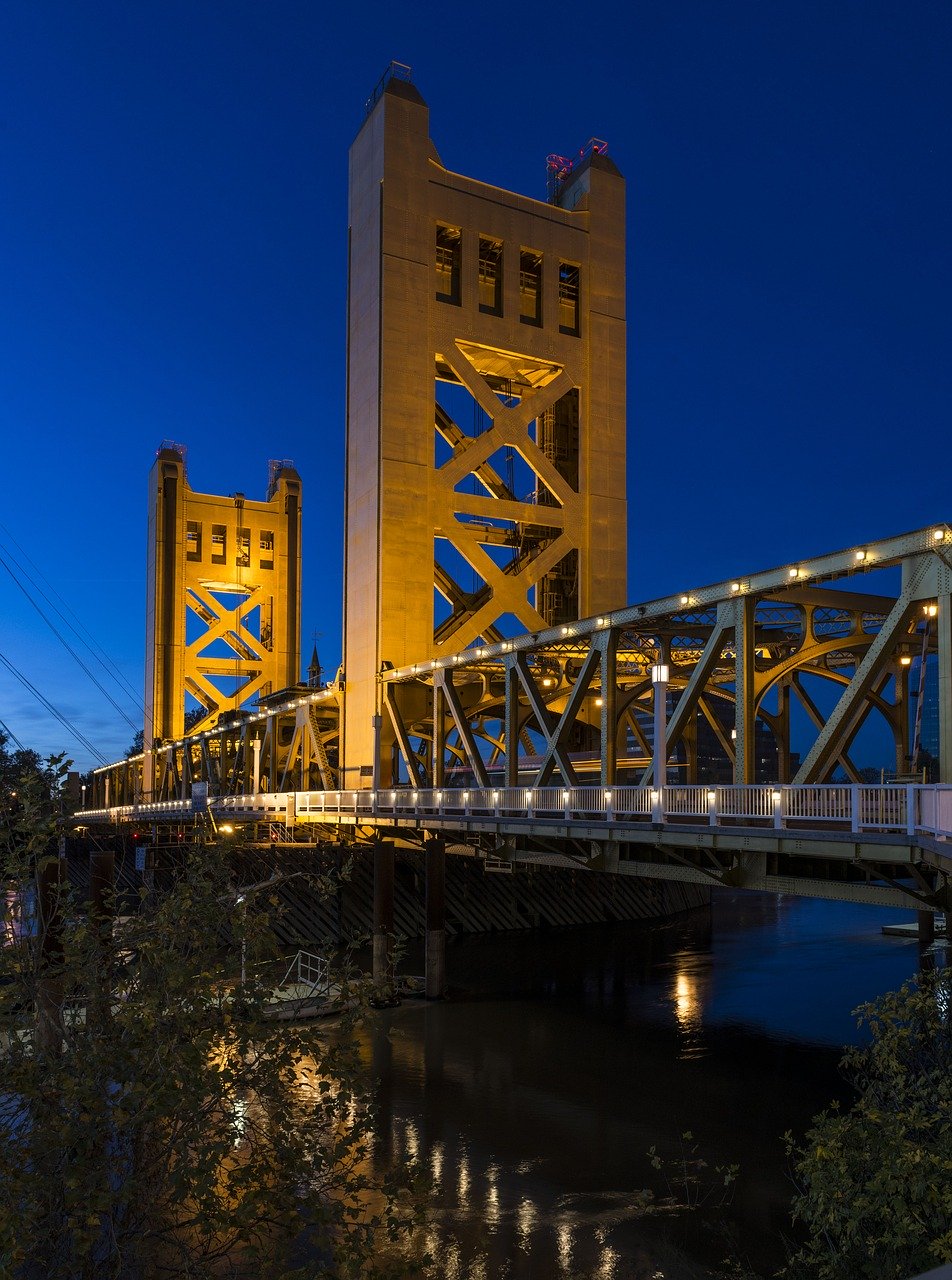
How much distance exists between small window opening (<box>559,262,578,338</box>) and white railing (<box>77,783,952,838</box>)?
27.2 m

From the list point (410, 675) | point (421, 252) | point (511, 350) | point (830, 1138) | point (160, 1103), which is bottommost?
point (830, 1138)

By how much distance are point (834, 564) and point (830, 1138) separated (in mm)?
12417

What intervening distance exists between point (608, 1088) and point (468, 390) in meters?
37.0

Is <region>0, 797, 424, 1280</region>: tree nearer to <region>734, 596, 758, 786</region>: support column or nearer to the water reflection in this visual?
<region>734, 596, 758, 786</region>: support column

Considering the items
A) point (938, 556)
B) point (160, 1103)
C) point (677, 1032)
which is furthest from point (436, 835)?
point (160, 1103)

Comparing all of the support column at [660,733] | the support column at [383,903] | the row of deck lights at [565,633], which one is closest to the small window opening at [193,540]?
the row of deck lights at [565,633]

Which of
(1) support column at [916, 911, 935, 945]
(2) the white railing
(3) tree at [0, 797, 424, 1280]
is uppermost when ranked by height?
(2) the white railing

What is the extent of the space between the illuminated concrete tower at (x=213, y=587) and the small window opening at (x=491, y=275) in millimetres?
48359

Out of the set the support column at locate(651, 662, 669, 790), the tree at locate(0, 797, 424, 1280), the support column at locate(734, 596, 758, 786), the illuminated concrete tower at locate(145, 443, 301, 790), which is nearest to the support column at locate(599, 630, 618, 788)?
the support column at locate(651, 662, 669, 790)

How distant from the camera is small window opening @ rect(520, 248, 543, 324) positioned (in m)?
55.0

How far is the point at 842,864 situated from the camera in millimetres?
20406

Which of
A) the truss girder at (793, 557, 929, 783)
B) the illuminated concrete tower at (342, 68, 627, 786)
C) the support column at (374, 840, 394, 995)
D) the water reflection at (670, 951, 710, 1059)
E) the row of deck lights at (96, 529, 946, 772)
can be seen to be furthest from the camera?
the illuminated concrete tower at (342, 68, 627, 786)

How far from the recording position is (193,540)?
101250 mm

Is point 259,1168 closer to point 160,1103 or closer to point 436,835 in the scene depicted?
point 160,1103
